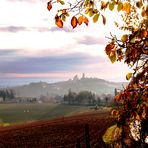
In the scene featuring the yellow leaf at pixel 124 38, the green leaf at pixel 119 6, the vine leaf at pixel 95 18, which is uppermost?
the green leaf at pixel 119 6

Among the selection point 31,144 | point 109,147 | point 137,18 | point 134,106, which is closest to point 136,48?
point 134,106

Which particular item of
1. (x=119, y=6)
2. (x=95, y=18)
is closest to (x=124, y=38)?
(x=119, y=6)

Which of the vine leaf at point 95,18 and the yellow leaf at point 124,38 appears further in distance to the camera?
the yellow leaf at point 124,38

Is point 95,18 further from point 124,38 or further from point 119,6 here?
point 124,38

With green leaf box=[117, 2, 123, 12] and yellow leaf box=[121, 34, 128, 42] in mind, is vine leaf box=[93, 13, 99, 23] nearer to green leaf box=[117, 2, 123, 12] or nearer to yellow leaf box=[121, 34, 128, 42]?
green leaf box=[117, 2, 123, 12]

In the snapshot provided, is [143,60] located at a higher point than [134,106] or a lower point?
higher

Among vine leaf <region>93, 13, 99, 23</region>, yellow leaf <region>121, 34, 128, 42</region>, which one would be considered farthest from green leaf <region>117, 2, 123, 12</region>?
yellow leaf <region>121, 34, 128, 42</region>

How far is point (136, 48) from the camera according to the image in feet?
19.6

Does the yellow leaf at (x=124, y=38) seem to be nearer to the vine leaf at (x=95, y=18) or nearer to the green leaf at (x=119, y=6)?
the green leaf at (x=119, y=6)

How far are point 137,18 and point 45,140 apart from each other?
18086 mm

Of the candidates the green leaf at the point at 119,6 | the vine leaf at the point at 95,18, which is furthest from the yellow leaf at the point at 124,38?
the vine leaf at the point at 95,18

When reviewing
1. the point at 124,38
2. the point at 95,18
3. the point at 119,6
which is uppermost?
the point at 119,6

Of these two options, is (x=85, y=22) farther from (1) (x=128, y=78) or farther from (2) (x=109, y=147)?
(2) (x=109, y=147)

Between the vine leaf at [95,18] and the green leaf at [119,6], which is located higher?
the green leaf at [119,6]
